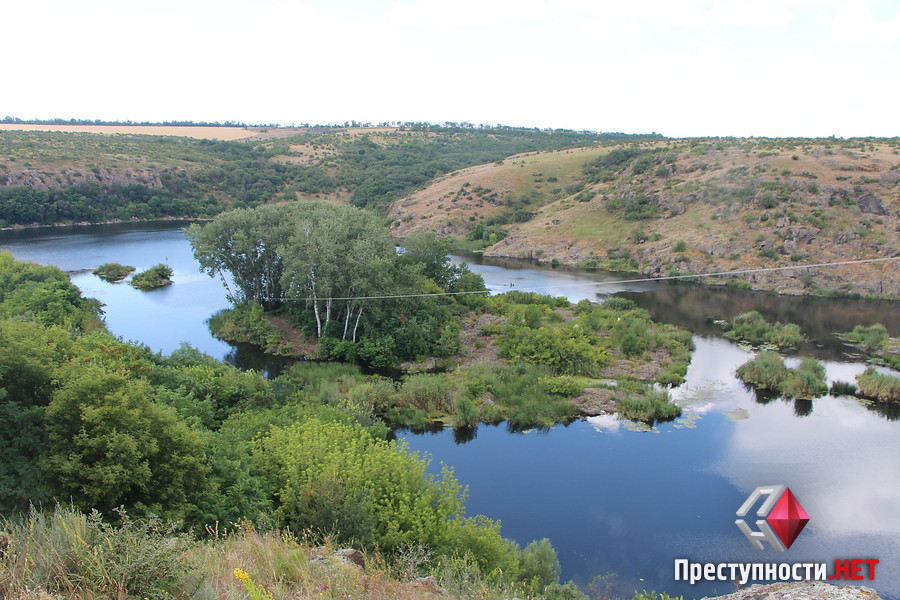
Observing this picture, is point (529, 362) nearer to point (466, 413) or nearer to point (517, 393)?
point (517, 393)

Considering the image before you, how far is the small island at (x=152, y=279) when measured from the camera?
1662 inches

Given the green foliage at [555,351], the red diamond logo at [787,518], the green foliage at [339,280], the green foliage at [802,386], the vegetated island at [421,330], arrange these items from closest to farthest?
the red diamond logo at [787,518] → the vegetated island at [421,330] → the green foliage at [802,386] → the green foliage at [555,351] → the green foliage at [339,280]

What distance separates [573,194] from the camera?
241 feet

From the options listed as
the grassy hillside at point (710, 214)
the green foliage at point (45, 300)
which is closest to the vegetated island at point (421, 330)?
the green foliage at point (45, 300)

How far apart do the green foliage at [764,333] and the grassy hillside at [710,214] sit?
→ 14970mm

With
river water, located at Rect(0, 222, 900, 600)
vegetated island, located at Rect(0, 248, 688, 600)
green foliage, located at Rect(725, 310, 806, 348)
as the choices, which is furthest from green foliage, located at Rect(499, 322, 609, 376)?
vegetated island, located at Rect(0, 248, 688, 600)

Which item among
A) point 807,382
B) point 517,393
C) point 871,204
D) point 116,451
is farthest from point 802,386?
point 871,204

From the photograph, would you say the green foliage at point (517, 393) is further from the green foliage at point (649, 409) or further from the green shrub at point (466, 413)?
the green foliage at point (649, 409)

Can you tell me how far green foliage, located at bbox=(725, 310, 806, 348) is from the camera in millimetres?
31328

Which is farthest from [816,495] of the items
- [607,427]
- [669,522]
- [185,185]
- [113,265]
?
[185,185]

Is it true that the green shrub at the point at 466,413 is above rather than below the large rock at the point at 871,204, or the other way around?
below

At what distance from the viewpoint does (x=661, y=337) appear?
3034cm

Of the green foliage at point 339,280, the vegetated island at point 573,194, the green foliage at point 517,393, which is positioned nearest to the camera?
the green foliage at point 517,393

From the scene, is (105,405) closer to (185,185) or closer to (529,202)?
(529,202)
